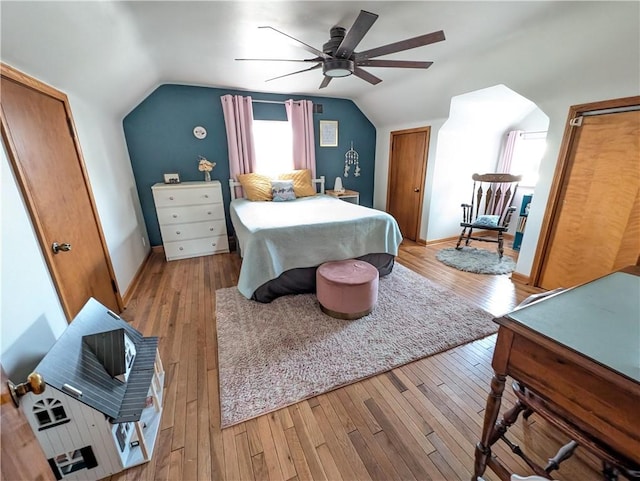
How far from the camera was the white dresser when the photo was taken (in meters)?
3.43

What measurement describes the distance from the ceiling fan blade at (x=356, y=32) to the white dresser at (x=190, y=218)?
7.89 feet

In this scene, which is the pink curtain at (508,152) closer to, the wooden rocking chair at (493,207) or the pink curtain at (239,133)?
the wooden rocking chair at (493,207)

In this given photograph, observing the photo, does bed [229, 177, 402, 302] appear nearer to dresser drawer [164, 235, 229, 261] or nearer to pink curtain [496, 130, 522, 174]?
dresser drawer [164, 235, 229, 261]

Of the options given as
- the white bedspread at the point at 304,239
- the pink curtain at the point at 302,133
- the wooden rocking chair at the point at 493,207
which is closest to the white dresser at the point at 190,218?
the white bedspread at the point at 304,239

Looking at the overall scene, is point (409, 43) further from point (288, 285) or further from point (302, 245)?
point (288, 285)

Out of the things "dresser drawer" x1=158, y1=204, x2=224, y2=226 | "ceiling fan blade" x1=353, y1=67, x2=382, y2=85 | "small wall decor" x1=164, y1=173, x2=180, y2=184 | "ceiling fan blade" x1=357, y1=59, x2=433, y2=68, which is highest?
"ceiling fan blade" x1=357, y1=59, x2=433, y2=68

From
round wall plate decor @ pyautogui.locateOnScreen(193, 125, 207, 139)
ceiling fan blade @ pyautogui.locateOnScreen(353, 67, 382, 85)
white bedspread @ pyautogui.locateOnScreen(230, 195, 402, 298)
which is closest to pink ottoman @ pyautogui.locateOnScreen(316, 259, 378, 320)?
white bedspread @ pyautogui.locateOnScreen(230, 195, 402, 298)

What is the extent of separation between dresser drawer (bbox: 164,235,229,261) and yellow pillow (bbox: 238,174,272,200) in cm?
75

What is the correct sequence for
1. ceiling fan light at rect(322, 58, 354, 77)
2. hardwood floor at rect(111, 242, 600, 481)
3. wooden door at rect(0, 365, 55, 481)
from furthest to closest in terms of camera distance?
1. ceiling fan light at rect(322, 58, 354, 77)
2. hardwood floor at rect(111, 242, 600, 481)
3. wooden door at rect(0, 365, 55, 481)

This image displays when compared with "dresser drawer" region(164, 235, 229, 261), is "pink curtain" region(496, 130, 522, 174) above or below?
above

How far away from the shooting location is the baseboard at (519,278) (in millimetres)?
2925

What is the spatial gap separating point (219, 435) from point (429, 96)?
13.4 ft

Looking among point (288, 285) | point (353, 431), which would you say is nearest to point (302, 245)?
point (288, 285)

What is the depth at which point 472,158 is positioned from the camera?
4258 mm
